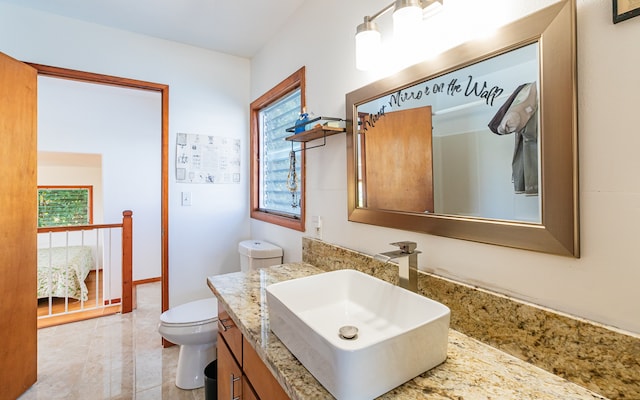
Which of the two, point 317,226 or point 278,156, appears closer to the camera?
point 317,226

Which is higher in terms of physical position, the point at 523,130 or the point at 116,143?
the point at 116,143

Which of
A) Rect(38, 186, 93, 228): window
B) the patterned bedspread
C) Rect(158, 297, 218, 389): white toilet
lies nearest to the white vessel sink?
Rect(158, 297, 218, 389): white toilet

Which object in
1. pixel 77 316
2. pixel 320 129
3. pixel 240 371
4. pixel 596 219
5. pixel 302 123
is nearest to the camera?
pixel 596 219

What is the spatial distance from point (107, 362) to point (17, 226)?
3.76 feet

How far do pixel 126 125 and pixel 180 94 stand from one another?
82.3 inches

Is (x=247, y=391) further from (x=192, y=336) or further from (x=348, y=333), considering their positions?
(x=192, y=336)

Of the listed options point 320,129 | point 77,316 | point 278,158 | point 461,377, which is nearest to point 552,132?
point 461,377

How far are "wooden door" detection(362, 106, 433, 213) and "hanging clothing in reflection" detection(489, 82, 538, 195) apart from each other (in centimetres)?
27

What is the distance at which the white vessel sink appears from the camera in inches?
24.2

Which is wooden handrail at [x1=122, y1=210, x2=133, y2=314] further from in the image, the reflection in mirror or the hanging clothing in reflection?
the hanging clothing in reflection

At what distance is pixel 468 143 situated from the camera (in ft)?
3.05

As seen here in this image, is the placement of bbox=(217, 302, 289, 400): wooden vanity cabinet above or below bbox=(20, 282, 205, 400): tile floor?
above

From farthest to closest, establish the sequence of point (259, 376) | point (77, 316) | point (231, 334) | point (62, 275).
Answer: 1. point (62, 275)
2. point (77, 316)
3. point (231, 334)
4. point (259, 376)

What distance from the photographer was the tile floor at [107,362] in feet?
6.06
